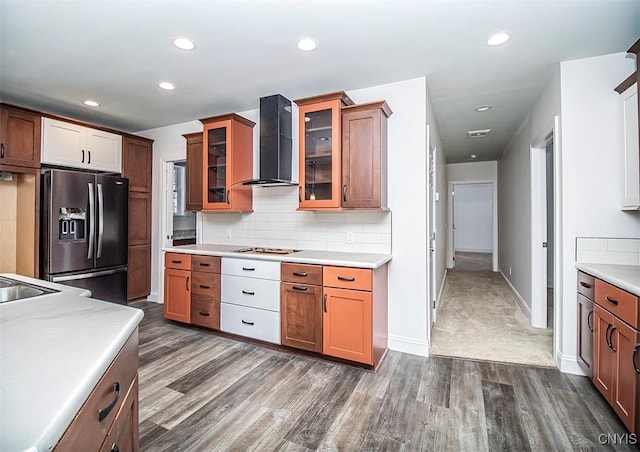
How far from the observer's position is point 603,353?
2082 mm

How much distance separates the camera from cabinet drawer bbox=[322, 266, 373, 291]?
8.51 ft

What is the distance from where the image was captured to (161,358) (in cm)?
284

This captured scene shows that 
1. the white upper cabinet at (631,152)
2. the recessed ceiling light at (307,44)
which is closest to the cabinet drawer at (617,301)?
the white upper cabinet at (631,152)

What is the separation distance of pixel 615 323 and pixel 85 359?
8.62ft

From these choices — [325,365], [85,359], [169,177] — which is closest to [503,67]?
[325,365]

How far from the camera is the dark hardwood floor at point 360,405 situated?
181cm

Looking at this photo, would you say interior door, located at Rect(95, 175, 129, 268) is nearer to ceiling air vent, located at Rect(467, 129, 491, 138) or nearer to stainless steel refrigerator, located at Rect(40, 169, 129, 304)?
stainless steel refrigerator, located at Rect(40, 169, 129, 304)

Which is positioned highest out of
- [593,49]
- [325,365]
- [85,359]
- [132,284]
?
[593,49]

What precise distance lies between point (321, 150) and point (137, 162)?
3035 mm

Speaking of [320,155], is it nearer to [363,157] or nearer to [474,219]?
[363,157]

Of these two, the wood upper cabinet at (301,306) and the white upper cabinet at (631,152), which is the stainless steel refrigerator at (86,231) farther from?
the white upper cabinet at (631,152)

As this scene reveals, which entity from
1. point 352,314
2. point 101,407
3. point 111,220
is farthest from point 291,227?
point 101,407

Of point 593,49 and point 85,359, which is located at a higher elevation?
point 593,49

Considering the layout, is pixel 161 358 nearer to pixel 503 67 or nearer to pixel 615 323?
pixel 615 323
